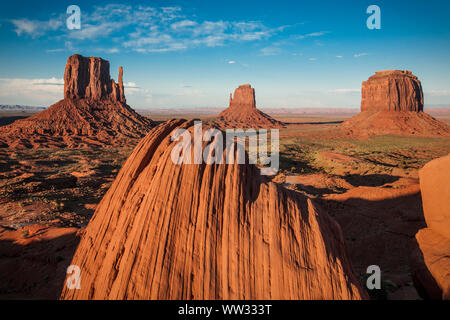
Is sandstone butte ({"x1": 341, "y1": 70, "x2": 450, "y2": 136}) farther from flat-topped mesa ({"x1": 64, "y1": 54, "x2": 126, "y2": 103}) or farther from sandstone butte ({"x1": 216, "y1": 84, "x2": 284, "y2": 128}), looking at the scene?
flat-topped mesa ({"x1": 64, "y1": 54, "x2": 126, "y2": 103})

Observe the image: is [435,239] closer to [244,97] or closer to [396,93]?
[396,93]

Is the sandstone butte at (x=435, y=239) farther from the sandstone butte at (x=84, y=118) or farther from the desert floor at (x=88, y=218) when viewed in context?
the sandstone butte at (x=84, y=118)

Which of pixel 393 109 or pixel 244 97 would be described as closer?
pixel 393 109

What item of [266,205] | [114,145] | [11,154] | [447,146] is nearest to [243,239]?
[266,205]

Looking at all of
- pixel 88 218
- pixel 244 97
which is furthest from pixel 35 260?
pixel 244 97

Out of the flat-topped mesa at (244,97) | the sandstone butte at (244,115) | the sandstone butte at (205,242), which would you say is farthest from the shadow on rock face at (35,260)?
the flat-topped mesa at (244,97)

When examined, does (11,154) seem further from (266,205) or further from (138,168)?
(266,205)
